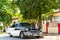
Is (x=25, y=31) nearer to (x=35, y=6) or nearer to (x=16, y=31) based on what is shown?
(x=16, y=31)

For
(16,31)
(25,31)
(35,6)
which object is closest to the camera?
(25,31)

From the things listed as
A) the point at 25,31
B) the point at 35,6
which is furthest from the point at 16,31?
the point at 35,6

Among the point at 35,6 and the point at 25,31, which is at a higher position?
the point at 35,6

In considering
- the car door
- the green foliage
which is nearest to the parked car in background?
the car door

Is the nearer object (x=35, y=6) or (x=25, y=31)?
(x=25, y=31)

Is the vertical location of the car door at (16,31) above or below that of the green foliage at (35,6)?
below

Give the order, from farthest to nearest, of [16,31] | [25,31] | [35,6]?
[35,6], [16,31], [25,31]

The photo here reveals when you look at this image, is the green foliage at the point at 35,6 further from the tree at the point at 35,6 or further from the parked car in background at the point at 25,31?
the parked car in background at the point at 25,31

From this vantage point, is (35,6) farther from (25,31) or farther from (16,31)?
(25,31)

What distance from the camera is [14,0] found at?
24969 millimetres

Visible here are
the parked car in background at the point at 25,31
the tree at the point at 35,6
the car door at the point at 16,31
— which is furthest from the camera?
the tree at the point at 35,6

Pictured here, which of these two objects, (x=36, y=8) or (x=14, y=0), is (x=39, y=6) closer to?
(x=36, y=8)

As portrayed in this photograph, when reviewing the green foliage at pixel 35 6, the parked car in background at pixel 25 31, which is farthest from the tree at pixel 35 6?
the parked car in background at pixel 25 31

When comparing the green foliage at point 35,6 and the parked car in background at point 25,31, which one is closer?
the parked car in background at point 25,31
